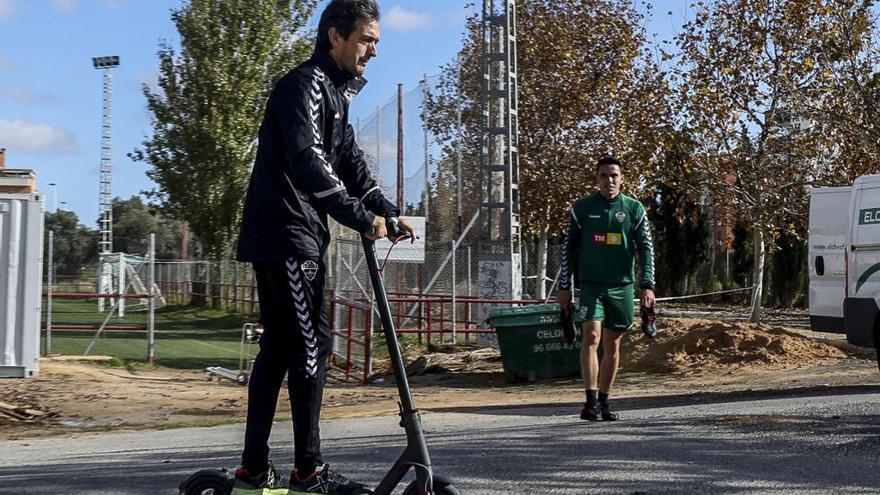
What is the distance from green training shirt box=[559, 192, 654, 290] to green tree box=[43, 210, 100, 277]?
68641 millimetres

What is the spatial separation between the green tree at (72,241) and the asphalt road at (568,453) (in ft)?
223

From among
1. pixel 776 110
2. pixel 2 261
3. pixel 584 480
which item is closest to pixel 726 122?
pixel 776 110

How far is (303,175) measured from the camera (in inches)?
169

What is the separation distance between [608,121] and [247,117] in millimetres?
14072

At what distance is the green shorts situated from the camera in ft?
27.8

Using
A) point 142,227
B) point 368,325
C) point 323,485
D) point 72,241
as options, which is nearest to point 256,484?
point 323,485

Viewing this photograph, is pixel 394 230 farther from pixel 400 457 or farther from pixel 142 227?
pixel 142 227

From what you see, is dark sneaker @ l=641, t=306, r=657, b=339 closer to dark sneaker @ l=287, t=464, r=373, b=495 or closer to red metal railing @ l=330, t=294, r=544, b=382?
dark sneaker @ l=287, t=464, r=373, b=495

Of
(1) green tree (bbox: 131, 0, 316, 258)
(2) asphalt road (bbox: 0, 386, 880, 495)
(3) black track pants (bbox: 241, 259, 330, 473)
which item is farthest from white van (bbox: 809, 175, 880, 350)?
(1) green tree (bbox: 131, 0, 316, 258)

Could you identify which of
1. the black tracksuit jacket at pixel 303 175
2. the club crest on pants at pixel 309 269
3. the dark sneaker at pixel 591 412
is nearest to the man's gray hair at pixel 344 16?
the black tracksuit jacket at pixel 303 175

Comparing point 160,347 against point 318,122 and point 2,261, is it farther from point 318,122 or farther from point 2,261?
point 318,122

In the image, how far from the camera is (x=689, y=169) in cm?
2783

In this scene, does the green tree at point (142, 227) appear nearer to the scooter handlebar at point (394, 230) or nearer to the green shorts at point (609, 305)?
the green shorts at point (609, 305)

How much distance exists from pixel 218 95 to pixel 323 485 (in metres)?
36.2
